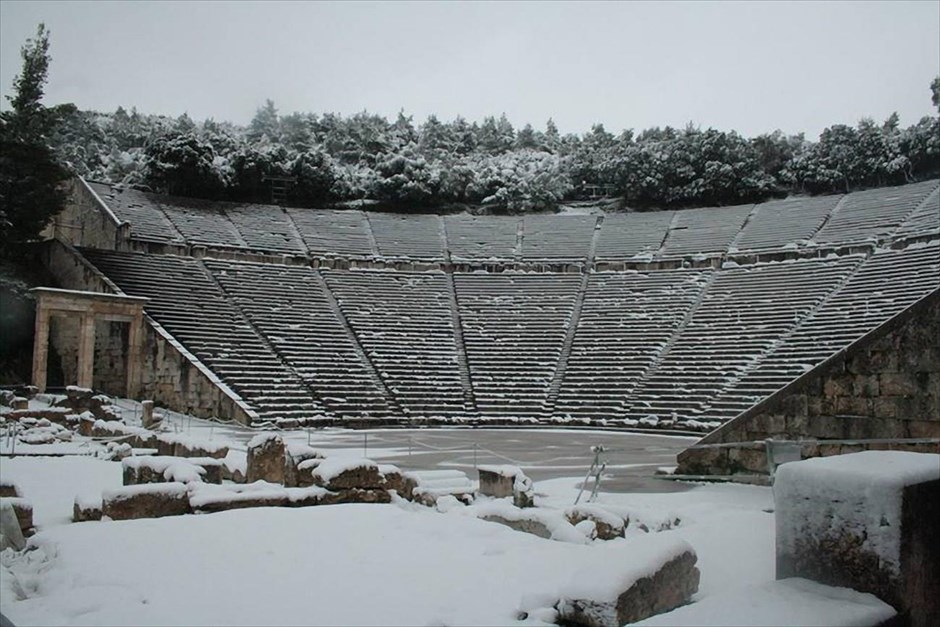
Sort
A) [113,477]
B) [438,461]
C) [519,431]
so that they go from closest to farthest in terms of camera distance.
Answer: [113,477] < [438,461] < [519,431]

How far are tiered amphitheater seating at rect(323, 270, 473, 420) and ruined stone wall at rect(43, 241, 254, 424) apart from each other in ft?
16.2

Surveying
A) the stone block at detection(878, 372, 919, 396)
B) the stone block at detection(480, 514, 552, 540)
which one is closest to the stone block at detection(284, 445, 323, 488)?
the stone block at detection(480, 514, 552, 540)

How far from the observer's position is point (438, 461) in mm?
11719

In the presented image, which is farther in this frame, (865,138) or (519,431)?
(865,138)

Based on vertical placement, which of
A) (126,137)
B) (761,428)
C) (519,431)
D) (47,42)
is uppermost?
(126,137)

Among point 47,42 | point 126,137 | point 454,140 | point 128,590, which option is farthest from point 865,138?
point 126,137

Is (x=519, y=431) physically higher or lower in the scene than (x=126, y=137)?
lower

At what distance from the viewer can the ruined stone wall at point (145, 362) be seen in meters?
18.5

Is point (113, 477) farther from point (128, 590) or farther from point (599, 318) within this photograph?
point (599, 318)

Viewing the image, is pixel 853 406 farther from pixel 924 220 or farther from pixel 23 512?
pixel 924 220

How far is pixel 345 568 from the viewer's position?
4.43 meters

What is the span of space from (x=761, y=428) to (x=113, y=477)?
326 inches

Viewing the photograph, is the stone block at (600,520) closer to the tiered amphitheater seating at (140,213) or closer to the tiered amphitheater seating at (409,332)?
the tiered amphitheater seating at (409,332)

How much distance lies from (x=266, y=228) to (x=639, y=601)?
1134 inches
